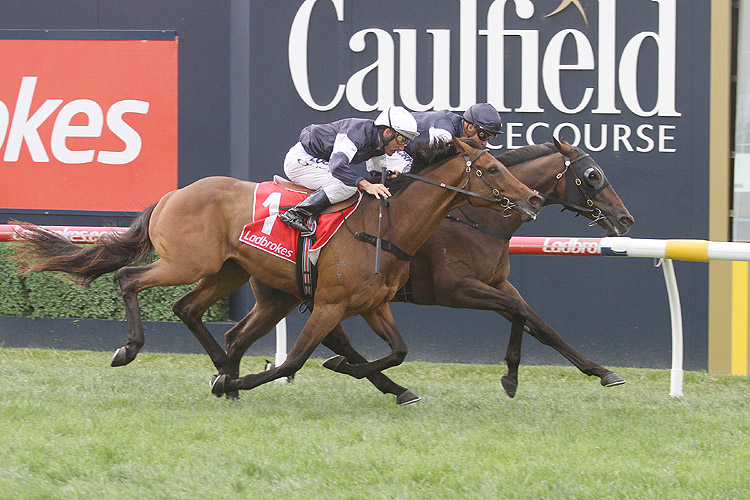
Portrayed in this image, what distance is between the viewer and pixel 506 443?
4.27 metres

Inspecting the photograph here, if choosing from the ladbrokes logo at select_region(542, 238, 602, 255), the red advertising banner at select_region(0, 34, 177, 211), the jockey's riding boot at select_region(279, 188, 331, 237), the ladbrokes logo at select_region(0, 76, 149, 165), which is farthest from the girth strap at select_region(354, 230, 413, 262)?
the ladbrokes logo at select_region(0, 76, 149, 165)

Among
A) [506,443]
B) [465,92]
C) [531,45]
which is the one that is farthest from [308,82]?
[506,443]

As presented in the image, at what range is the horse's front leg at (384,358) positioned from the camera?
5.34m

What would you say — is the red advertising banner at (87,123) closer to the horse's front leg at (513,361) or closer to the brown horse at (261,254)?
the brown horse at (261,254)

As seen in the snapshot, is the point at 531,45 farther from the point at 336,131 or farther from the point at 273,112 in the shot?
the point at 336,131

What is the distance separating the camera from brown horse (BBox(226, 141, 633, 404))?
5496 millimetres

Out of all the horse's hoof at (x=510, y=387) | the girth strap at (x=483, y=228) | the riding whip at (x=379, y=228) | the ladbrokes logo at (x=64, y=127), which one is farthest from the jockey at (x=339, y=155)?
the ladbrokes logo at (x=64, y=127)

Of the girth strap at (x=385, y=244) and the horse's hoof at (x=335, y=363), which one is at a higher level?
the girth strap at (x=385, y=244)

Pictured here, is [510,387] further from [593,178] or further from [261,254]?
[261,254]

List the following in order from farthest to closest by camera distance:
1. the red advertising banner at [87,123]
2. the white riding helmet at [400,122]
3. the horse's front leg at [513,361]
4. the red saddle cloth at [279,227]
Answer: the red advertising banner at [87,123], the horse's front leg at [513,361], the red saddle cloth at [279,227], the white riding helmet at [400,122]

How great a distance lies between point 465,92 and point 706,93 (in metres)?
1.81

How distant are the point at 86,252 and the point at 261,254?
1.15m

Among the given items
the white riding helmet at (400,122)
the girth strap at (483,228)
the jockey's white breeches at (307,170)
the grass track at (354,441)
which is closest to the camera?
the grass track at (354,441)

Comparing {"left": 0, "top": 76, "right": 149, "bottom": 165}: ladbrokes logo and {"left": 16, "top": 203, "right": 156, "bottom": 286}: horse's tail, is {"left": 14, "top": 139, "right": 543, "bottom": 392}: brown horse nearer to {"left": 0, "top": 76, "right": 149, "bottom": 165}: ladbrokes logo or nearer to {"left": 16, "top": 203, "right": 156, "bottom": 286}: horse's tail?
{"left": 16, "top": 203, "right": 156, "bottom": 286}: horse's tail
